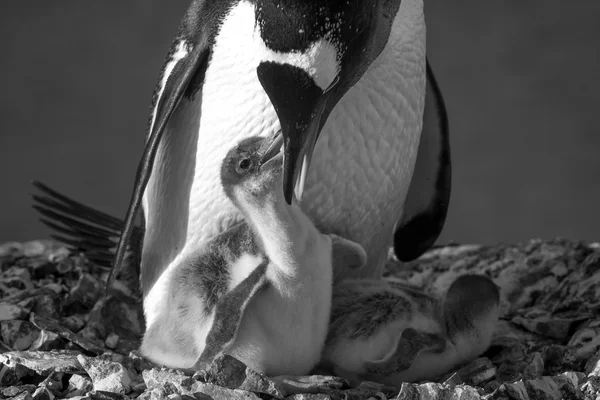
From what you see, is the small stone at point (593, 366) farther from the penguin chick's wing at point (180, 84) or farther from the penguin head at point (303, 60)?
the penguin chick's wing at point (180, 84)

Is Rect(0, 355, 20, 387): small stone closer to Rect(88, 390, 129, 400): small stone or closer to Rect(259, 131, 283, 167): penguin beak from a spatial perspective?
Rect(88, 390, 129, 400): small stone

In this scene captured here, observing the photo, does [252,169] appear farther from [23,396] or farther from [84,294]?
[84,294]

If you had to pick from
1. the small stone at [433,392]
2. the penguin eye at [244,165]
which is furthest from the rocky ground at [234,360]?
the penguin eye at [244,165]

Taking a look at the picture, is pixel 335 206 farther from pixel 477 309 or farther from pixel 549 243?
pixel 549 243

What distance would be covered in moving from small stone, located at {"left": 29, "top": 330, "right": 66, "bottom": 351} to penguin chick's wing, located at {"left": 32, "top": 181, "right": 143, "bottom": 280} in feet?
1.88

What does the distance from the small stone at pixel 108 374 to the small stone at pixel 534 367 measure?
0.64 m

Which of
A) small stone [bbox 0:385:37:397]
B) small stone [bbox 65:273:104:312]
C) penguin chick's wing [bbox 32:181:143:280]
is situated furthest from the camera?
penguin chick's wing [bbox 32:181:143:280]

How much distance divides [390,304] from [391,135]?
0.33m

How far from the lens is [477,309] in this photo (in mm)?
1768

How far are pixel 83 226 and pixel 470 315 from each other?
1035 millimetres

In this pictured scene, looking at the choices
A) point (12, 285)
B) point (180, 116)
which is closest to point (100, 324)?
point (12, 285)

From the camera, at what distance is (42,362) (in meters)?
1.69

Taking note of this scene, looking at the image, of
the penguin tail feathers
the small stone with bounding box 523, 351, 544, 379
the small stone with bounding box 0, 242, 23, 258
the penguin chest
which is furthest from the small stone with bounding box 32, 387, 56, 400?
the small stone with bounding box 0, 242, 23, 258

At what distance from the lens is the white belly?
180cm
